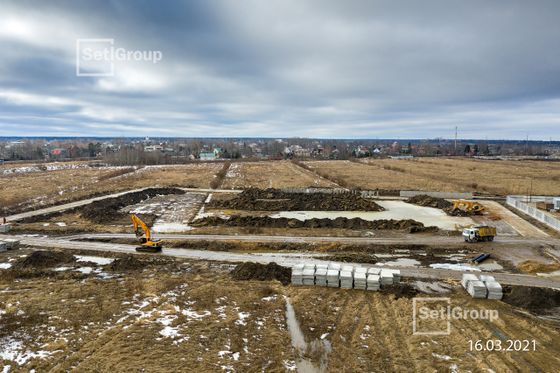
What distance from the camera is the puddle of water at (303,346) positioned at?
45.0 ft

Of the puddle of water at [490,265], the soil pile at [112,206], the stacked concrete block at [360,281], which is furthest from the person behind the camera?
the soil pile at [112,206]

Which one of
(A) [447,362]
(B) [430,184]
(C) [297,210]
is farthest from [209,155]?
(A) [447,362]

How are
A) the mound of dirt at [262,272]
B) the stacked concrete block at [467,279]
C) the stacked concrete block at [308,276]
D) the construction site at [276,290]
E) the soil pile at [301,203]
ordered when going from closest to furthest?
the construction site at [276,290], the stacked concrete block at [467,279], the stacked concrete block at [308,276], the mound of dirt at [262,272], the soil pile at [301,203]

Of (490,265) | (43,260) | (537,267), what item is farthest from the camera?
(490,265)

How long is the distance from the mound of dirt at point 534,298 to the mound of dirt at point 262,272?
39.0ft

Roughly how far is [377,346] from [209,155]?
140 meters

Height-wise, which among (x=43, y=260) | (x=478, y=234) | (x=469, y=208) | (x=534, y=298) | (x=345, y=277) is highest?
(x=469, y=208)

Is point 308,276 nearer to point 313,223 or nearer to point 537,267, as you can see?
point 313,223

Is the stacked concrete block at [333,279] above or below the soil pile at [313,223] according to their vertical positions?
below

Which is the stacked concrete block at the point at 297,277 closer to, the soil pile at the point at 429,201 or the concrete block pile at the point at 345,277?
the concrete block pile at the point at 345,277

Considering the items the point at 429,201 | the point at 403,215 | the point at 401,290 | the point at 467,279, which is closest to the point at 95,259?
the point at 401,290

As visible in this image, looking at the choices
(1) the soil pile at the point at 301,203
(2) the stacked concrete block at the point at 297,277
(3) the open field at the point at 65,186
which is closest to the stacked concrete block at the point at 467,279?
(2) the stacked concrete block at the point at 297,277

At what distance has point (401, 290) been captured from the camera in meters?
20.2

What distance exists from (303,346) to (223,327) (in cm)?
372
